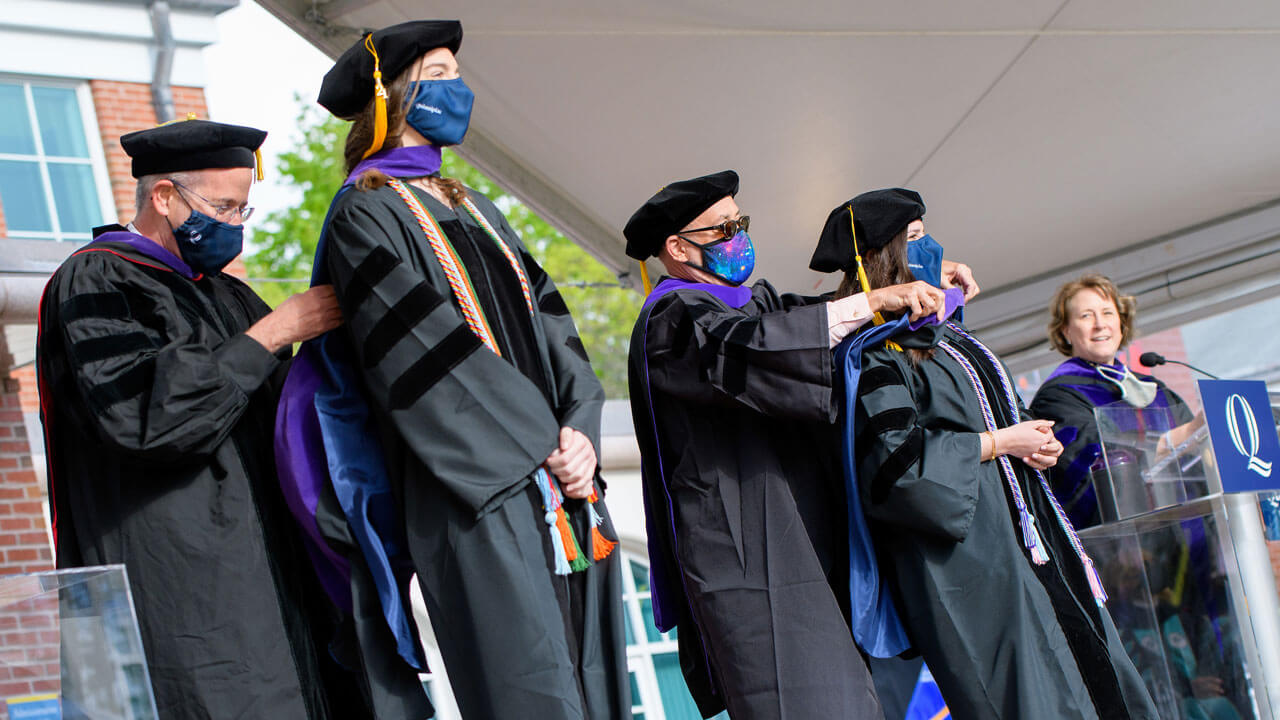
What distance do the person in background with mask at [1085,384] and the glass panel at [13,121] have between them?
883 centimetres

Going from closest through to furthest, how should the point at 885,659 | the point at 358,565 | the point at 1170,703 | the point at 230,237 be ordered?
the point at 358,565
the point at 230,237
the point at 885,659
the point at 1170,703

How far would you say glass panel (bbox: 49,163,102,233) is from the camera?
10477 mm

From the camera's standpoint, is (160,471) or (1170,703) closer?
(160,471)

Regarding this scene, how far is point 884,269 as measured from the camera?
368 cm

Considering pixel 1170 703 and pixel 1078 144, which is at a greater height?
pixel 1078 144

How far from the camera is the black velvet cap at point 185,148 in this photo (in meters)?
3.01

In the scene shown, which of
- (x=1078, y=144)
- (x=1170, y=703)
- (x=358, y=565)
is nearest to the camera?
(x=358, y=565)

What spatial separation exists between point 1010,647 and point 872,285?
3.64 ft

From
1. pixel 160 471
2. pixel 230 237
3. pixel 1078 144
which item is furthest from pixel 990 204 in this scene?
pixel 160 471

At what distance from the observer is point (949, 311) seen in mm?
3670

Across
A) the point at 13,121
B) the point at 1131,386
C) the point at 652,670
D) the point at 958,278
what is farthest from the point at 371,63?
the point at 13,121

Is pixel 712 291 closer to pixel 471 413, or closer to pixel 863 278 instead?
pixel 863 278

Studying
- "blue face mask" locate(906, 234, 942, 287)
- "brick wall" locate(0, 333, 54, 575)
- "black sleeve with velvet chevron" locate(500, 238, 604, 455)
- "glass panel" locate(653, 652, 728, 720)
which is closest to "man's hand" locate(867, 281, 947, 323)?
"blue face mask" locate(906, 234, 942, 287)

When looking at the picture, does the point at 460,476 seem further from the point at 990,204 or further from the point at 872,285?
the point at 990,204
